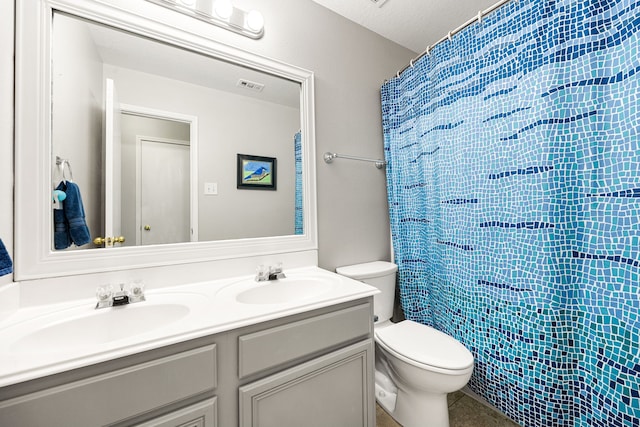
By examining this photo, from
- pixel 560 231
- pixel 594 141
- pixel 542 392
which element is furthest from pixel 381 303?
pixel 594 141

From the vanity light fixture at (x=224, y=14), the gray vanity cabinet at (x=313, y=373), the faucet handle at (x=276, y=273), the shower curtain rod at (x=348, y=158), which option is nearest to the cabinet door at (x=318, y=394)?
the gray vanity cabinet at (x=313, y=373)

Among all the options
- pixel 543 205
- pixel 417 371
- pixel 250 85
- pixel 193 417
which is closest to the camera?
pixel 193 417

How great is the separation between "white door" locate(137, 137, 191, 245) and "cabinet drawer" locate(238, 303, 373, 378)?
632 mm

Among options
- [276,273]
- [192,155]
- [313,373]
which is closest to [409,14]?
[192,155]

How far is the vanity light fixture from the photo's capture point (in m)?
1.18

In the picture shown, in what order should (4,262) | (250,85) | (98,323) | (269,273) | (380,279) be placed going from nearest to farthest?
(4,262), (98,323), (269,273), (250,85), (380,279)

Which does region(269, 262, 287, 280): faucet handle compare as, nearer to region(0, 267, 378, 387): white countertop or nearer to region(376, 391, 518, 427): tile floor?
region(0, 267, 378, 387): white countertop

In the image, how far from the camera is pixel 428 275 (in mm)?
1614

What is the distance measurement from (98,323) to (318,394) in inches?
32.9

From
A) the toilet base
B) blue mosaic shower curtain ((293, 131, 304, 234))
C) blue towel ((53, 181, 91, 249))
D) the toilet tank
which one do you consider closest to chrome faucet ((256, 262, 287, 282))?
blue mosaic shower curtain ((293, 131, 304, 234))

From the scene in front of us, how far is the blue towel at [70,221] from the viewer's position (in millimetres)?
968

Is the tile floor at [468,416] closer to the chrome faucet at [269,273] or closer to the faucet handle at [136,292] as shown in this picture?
the chrome faucet at [269,273]

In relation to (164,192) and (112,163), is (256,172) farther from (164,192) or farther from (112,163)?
(112,163)

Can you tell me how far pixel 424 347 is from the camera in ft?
4.10
